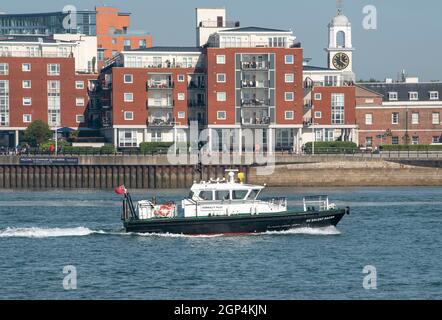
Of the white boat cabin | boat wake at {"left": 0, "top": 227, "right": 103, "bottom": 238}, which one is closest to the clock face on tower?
boat wake at {"left": 0, "top": 227, "right": 103, "bottom": 238}

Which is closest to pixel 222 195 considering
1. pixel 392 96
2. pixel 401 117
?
pixel 401 117

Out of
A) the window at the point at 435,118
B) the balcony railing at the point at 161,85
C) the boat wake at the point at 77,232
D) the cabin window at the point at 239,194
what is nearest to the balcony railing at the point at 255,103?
the balcony railing at the point at 161,85

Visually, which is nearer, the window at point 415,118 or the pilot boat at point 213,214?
the pilot boat at point 213,214

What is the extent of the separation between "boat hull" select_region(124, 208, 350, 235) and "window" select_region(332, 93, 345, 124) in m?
79.9

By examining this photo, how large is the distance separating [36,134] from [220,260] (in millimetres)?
86240

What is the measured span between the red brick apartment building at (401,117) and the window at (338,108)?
6577 millimetres

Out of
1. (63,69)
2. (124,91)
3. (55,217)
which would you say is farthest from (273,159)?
(55,217)

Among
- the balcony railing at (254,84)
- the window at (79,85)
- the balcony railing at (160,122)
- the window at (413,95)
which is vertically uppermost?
the window at (79,85)

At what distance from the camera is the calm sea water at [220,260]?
1763 inches

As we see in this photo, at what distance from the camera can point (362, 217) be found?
74.4 metres

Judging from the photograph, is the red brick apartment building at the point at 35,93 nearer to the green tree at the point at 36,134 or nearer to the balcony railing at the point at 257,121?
the green tree at the point at 36,134

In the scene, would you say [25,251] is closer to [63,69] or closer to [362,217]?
[362,217]

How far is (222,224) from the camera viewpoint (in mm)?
60625

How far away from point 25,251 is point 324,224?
15.9m
